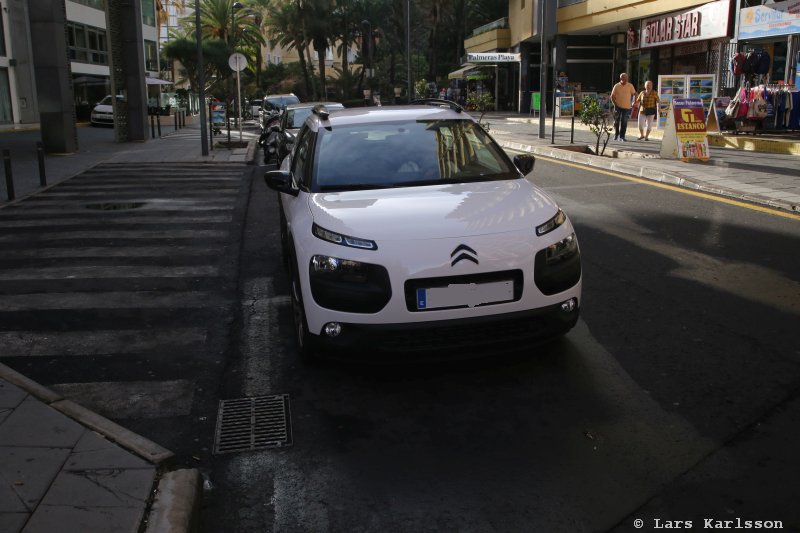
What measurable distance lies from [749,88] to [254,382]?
17507mm

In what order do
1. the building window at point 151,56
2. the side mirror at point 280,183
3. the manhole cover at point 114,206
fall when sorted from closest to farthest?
the side mirror at point 280,183 < the manhole cover at point 114,206 < the building window at point 151,56

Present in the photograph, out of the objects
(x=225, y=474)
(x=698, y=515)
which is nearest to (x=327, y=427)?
(x=225, y=474)

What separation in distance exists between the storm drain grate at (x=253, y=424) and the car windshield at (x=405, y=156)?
1728 mm

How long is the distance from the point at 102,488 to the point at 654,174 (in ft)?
39.7

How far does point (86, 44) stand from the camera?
47312 mm

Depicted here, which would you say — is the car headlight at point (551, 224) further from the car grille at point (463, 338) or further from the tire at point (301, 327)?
the tire at point (301, 327)

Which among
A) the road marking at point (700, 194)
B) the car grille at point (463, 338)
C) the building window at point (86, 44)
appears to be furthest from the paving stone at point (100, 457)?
the building window at point (86, 44)

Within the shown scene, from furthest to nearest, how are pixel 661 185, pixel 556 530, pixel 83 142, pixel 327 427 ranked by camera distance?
pixel 83 142, pixel 661 185, pixel 327 427, pixel 556 530

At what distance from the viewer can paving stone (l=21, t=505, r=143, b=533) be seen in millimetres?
2943

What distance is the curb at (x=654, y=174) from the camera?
34.4 ft

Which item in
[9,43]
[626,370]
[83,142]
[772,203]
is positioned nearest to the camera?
[626,370]

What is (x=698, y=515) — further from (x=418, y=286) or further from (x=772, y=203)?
(x=772, y=203)

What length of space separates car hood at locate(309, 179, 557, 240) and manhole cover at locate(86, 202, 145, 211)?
7069 mm

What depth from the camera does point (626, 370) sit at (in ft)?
15.6
